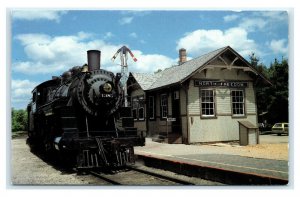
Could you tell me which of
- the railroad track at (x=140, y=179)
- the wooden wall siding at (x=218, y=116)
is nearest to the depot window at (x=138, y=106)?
the wooden wall siding at (x=218, y=116)

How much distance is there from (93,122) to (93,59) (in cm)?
199

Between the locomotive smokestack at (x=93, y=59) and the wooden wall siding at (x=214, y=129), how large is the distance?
7.19 m

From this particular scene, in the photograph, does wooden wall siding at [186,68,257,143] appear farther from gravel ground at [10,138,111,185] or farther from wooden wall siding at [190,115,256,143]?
gravel ground at [10,138,111,185]

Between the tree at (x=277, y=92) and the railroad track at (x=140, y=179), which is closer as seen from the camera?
the railroad track at (x=140, y=179)

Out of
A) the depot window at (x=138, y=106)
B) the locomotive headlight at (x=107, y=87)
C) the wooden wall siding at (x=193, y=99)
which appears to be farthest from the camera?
the depot window at (x=138, y=106)

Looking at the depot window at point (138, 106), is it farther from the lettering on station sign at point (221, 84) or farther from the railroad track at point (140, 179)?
the railroad track at point (140, 179)

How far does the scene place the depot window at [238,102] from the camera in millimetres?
17797

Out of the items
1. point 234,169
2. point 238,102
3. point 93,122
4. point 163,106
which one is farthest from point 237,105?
point 93,122

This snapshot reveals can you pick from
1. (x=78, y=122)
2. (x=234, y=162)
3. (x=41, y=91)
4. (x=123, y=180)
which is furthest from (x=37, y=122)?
(x=234, y=162)

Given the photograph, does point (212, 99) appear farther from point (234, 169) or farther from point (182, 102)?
point (234, 169)

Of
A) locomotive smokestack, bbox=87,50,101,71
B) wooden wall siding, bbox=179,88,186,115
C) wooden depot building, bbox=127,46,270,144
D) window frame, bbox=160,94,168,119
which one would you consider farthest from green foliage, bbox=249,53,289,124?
locomotive smokestack, bbox=87,50,101,71

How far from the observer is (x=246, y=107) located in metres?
18.0

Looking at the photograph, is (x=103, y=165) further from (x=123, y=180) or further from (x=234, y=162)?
(x=234, y=162)

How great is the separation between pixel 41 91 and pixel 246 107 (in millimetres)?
10031
